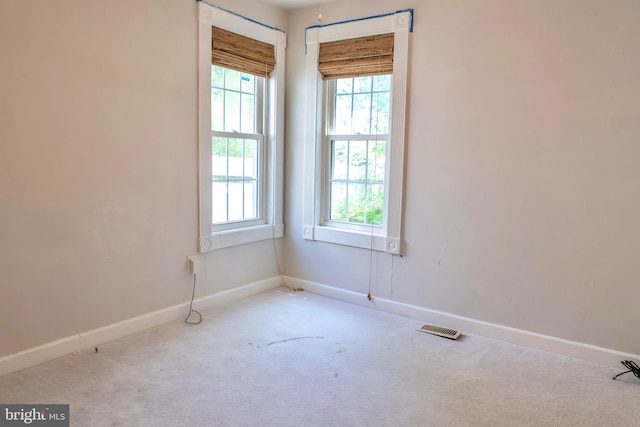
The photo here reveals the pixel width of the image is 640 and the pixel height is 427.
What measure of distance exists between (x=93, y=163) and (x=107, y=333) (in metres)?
1.14

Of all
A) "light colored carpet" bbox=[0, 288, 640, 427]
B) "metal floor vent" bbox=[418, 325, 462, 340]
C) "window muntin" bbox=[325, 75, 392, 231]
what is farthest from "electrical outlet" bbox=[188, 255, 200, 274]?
"metal floor vent" bbox=[418, 325, 462, 340]

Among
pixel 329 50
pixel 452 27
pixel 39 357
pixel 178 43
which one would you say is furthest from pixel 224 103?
pixel 39 357

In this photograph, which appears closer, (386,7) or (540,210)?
(540,210)

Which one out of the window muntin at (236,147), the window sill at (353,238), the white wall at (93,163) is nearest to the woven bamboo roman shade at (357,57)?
the window muntin at (236,147)

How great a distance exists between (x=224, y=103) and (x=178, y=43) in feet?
2.10

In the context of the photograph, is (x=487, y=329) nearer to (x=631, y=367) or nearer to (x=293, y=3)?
(x=631, y=367)

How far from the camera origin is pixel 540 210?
311 centimetres

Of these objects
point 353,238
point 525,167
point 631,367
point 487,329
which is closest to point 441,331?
point 487,329

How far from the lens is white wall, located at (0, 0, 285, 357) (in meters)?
2.59

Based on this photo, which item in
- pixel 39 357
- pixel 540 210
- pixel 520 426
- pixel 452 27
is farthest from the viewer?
pixel 452 27

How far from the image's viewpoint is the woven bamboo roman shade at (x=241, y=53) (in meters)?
3.66

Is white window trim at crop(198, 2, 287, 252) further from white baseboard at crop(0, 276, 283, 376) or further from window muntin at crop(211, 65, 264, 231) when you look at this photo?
white baseboard at crop(0, 276, 283, 376)

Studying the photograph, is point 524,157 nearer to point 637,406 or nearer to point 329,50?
point 637,406

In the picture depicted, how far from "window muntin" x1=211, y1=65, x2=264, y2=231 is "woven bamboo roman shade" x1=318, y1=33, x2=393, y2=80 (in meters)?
0.64
